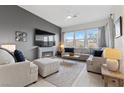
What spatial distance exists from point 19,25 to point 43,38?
1691mm

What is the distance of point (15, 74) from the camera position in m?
1.80

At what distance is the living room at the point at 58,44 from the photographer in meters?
2.00

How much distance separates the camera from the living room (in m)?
2.00

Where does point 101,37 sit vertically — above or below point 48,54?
above

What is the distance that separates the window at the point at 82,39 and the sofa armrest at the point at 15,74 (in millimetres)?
4914

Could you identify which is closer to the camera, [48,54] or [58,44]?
[48,54]

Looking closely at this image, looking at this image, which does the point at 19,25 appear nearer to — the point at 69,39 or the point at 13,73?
the point at 13,73

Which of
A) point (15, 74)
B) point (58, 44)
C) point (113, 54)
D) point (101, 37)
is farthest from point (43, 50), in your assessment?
point (113, 54)

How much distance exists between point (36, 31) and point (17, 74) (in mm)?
3569

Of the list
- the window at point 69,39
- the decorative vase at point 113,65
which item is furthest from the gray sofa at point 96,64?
the window at point 69,39

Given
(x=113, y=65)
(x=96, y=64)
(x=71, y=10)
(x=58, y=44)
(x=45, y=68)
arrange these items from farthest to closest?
(x=58, y=44)
(x=71, y=10)
(x=96, y=64)
(x=45, y=68)
(x=113, y=65)

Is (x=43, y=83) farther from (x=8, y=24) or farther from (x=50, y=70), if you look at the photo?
(x=8, y=24)

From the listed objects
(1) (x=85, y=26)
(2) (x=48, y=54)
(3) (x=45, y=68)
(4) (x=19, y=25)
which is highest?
(1) (x=85, y=26)

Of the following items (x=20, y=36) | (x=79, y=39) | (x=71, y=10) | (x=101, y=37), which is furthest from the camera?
(x=79, y=39)
